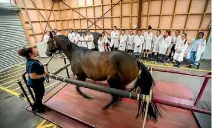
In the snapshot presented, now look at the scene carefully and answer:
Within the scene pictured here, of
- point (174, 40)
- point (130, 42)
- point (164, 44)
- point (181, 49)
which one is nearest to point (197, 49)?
point (181, 49)

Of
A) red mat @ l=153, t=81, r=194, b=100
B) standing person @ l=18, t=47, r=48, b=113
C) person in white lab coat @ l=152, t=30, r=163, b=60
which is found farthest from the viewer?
person in white lab coat @ l=152, t=30, r=163, b=60

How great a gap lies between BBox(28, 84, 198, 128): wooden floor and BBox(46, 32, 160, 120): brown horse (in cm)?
23

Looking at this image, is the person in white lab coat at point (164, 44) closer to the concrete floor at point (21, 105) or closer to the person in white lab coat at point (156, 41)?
the person in white lab coat at point (156, 41)

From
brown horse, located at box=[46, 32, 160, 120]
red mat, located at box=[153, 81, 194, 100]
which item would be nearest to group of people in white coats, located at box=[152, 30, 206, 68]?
red mat, located at box=[153, 81, 194, 100]

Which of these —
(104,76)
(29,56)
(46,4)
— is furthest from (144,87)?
(46,4)

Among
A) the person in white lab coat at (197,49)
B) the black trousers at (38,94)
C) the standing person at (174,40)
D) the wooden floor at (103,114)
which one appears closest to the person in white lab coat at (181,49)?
the standing person at (174,40)

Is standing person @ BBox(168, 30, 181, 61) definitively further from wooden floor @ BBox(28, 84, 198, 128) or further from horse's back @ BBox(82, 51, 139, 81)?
horse's back @ BBox(82, 51, 139, 81)

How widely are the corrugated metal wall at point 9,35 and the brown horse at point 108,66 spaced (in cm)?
513

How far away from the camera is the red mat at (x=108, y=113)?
2414 millimetres

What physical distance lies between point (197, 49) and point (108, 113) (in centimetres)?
572

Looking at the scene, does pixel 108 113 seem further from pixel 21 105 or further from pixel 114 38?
pixel 114 38

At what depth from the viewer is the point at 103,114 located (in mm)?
2734

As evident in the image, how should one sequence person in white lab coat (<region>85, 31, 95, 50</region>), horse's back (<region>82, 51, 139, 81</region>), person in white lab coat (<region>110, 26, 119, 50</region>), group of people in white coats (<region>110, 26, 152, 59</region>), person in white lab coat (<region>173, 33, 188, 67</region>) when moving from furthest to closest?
person in white lab coat (<region>85, 31, 95, 50</region>)
person in white lab coat (<region>110, 26, 119, 50</region>)
group of people in white coats (<region>110, 26, 152, 59</region>)
person in white lab coat (<region>173, 33, 188, 67</region>)
horse's back (<region>82, 51, 139, 81</region>)

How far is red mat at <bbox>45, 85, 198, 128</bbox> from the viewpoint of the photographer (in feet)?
7.92
